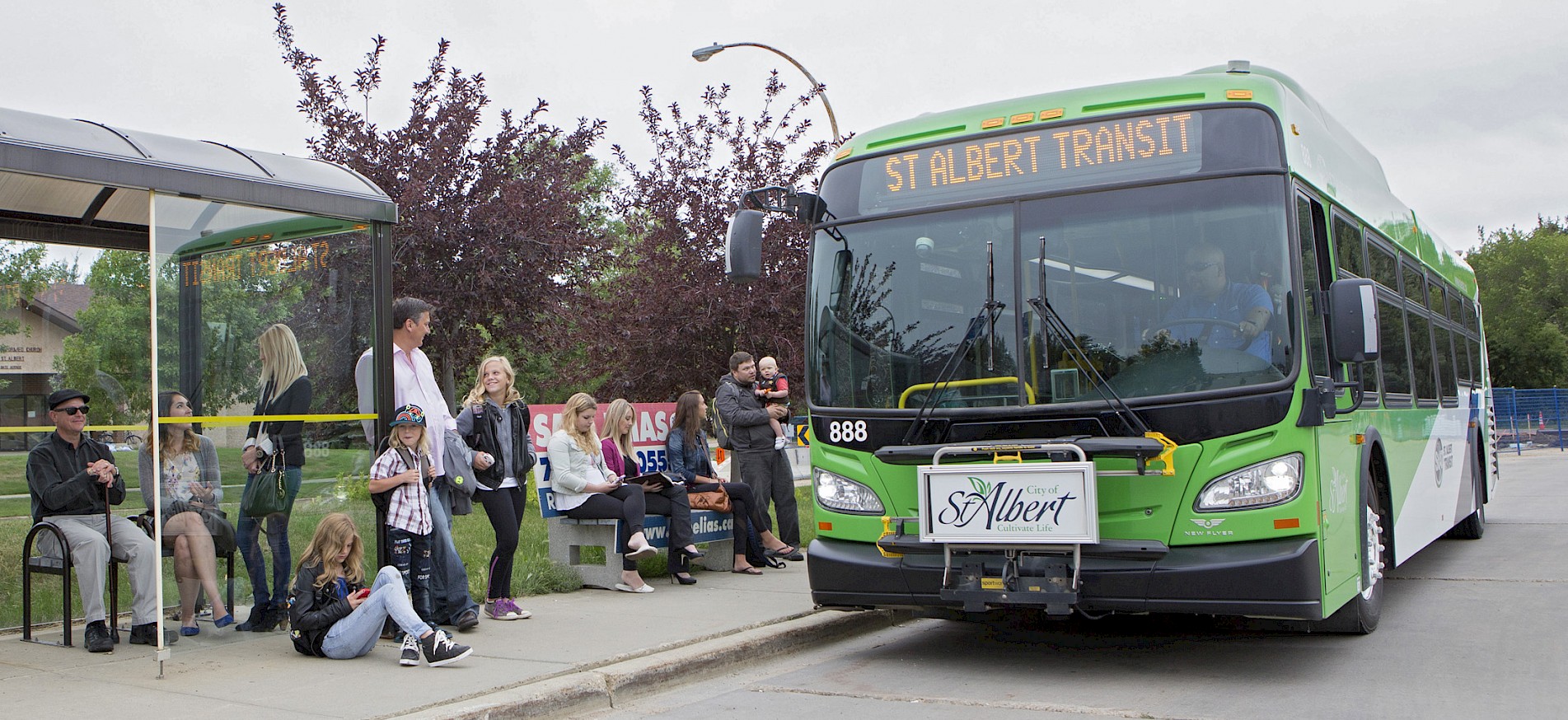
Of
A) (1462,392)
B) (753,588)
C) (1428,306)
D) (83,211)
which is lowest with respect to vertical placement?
(753,588)

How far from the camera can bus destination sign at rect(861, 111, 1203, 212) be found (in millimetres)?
6352

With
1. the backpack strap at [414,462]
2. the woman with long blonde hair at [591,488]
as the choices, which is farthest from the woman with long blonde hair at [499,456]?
the woman with long blonde hair at [591,488]

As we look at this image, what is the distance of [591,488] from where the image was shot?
29.6 feet

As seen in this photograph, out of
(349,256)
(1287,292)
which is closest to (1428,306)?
(1287,292)

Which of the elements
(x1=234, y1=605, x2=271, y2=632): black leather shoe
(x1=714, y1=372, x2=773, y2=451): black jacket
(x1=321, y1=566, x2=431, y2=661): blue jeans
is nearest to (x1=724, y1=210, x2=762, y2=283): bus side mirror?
(x1=321, y1=566, x2=431, y2=661): blue jeans

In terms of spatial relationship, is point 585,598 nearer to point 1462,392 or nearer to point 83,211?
point 83,211

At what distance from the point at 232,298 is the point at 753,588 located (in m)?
4.18

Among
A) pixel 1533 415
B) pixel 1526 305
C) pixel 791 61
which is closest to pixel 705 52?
pixel 791 61

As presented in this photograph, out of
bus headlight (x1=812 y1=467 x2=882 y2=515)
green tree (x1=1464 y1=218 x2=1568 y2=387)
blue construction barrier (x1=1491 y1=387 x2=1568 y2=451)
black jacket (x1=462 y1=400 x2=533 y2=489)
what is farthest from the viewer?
green tree (x1=1464 y1=218 x2=1568 y2=387)

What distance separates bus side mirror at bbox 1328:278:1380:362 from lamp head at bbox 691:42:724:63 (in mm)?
12318

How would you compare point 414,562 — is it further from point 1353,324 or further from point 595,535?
point 1353,324

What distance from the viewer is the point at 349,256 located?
7.42 meters

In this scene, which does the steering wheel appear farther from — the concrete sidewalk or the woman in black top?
the woman in black top

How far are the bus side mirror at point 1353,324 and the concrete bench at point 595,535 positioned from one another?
200 inches
